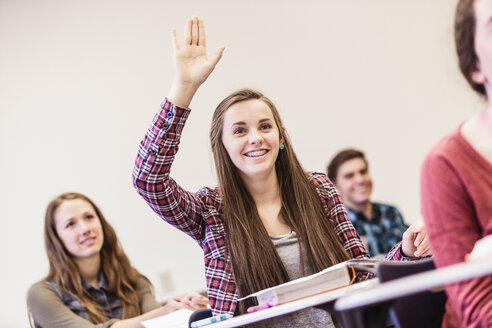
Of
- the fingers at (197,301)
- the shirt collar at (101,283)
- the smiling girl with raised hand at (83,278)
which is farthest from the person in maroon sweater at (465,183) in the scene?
the shirt collar at (101,283)

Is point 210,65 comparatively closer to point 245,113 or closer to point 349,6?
point 245,113

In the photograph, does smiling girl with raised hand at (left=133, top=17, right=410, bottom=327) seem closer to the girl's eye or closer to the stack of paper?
the girl's eye

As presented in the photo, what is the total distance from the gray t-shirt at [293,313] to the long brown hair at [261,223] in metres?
0.03

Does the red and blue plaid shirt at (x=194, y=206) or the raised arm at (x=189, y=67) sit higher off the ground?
the raised arm at (x=189, y=67)

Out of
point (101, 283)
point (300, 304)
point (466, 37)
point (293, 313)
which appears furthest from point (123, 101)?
point (466, 37)

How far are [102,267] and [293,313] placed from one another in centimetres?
150

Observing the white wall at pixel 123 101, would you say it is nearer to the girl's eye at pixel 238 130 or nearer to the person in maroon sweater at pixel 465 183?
the girl's eye at pixel 238 130

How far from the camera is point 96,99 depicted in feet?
12.8

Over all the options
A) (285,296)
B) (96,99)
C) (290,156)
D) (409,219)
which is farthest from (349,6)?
(285,296)

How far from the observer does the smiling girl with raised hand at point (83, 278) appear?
2.84 metres

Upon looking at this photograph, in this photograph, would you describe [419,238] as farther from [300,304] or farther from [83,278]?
[83,278]

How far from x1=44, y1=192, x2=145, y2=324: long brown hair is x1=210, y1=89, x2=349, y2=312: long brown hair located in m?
1.24

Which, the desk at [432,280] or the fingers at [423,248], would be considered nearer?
the desk at [432,280]

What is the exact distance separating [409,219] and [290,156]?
262cm
